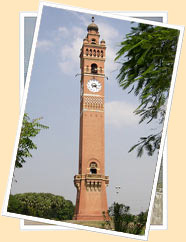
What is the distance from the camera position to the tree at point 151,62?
782 centimetres

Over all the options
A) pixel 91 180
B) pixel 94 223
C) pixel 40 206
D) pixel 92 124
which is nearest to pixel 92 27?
pixel 40 206

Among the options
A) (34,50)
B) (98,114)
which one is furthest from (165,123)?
(98,114)

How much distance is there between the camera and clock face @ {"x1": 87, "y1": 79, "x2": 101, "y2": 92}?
11.1 m

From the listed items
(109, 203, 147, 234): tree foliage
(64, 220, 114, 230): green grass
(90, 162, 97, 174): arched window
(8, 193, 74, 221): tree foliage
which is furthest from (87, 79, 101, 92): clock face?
(64, 220, 114, 230): green grass

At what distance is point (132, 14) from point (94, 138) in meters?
4.71

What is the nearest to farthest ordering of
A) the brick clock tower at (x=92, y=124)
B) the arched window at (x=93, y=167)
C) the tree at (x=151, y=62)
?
the tree at (x=151, y=62), the brick clock tower at (x=92, y=124), the arched window at (x=93, y=167)

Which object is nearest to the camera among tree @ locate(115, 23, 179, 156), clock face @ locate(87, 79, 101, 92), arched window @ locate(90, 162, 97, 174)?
tree @ locate(115, 23, 179, 156)

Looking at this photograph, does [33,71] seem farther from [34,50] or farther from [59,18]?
[59,18]

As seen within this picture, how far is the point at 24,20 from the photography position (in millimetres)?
9547

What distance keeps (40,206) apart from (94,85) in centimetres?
426

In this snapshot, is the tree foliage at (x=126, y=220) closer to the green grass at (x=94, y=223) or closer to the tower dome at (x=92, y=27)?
the green grass at (x=94, y=223)

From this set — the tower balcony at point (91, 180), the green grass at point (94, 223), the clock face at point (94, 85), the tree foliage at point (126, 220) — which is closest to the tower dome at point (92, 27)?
the clock face at point (94, 85)

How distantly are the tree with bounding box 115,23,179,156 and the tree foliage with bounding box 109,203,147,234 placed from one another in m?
1.37

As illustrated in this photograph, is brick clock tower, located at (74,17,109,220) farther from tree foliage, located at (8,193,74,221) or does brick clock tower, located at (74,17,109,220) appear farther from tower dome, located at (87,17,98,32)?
tree foliage, located at (8,193,74,221)
